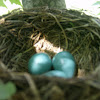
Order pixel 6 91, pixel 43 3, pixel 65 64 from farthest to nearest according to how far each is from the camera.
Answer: pixel 43 3 → pixel 65 64 → pixel 6 91

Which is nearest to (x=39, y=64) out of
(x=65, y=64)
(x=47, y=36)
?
(x=65, y=64)

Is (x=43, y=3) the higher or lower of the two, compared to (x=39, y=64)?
higher

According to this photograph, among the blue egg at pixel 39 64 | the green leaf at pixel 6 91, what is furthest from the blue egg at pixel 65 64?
the green leaf at pixel 6 91

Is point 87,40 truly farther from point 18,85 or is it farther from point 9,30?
point 18,85

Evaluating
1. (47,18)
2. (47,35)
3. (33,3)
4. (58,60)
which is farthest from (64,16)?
(58,60)

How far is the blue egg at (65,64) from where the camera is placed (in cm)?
121

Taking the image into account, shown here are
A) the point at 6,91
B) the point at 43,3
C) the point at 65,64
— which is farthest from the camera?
the point at 43,3

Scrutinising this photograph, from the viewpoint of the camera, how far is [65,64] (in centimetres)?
125

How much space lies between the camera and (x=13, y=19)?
1.53 metres

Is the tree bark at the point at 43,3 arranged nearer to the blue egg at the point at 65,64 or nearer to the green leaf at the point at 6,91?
the blue egg at the point at 65,64

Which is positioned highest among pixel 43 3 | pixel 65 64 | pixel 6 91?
pixel 43 3

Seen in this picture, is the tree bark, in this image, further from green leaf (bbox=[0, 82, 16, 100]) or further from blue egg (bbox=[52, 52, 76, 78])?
green leaf (bbox=[0, 82, 16, 100])

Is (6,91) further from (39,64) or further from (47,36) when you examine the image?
(47,36)

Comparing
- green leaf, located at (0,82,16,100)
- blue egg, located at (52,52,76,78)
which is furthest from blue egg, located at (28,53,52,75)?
green leaf, located at (0,82,16,100)
